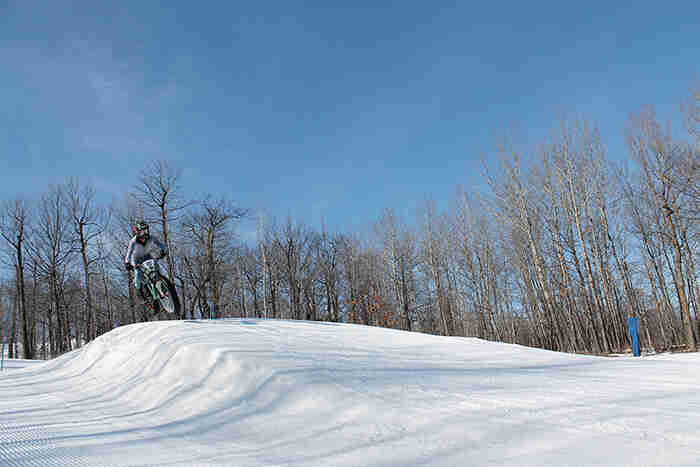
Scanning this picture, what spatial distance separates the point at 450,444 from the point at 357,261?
3615 centimetres

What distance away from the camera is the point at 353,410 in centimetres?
369

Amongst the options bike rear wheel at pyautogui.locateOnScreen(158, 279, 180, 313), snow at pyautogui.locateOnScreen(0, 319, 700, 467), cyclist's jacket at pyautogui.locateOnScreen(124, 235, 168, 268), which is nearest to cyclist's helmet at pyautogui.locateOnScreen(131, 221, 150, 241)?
cyclist's jacket at pyautogui.locateOnScreen(124, 235, 168, 268)

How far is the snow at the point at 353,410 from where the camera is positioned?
2723 millimetres

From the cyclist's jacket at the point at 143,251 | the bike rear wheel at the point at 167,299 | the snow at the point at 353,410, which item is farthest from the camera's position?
the bike rear wheel at the point at 167,299

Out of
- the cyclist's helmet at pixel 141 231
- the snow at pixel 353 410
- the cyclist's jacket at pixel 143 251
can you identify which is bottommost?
the snow at pixel 353 410

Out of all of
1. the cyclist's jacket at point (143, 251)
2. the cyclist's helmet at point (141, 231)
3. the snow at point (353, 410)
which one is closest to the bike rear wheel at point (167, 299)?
the cyclist's jacket at point (143, 251)

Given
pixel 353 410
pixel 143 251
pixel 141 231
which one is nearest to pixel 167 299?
pixel 143 251

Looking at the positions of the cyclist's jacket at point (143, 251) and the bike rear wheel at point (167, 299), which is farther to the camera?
the bike rear wheel at point (167, 299)

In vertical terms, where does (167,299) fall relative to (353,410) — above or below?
above

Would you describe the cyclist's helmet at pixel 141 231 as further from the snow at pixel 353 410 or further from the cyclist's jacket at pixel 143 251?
the snow at pixel 353 410

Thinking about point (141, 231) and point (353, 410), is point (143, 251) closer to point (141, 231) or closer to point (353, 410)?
point (141, 231)

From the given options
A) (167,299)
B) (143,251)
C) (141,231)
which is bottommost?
(167,299)

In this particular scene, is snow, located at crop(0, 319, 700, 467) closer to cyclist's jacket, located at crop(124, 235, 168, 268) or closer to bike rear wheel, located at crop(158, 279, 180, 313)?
bike rear wheel, located at crop(158, 279, 180, 313)

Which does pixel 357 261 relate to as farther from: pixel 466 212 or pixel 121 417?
pixel 121 417
